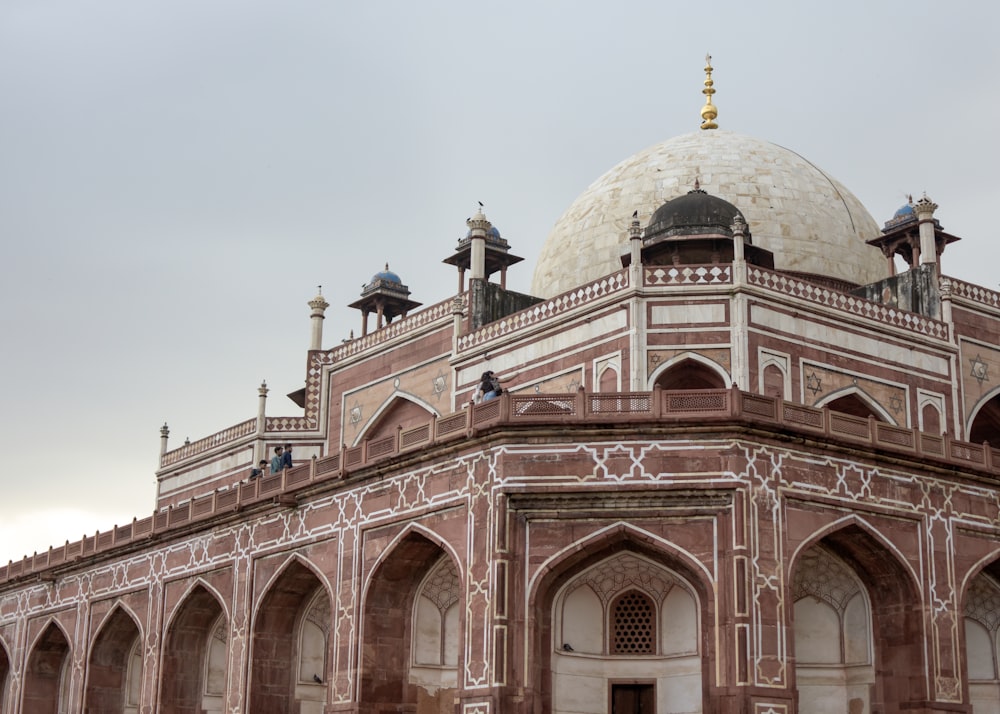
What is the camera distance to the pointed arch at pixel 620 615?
21.3 m

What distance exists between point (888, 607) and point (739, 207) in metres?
10.6

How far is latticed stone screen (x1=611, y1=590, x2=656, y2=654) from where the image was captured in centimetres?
2241

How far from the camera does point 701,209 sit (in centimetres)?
2798

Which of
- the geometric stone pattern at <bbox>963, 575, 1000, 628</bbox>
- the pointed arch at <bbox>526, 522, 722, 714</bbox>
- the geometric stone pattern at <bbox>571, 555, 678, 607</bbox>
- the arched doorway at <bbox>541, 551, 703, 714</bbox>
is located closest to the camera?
the pointed arch at <bbox>526, 522, 722, 714</bbox>

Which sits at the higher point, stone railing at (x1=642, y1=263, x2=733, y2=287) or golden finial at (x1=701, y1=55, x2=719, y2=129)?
golden finial at (x1=701, y1=55, x2=719, y2=129)

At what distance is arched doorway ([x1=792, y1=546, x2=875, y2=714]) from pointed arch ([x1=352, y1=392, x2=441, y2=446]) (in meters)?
9.33

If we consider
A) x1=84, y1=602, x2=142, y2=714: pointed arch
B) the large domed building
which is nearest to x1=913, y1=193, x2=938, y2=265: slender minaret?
the large domed building

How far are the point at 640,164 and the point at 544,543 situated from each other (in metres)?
13.2

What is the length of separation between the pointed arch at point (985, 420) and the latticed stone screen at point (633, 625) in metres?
8.33

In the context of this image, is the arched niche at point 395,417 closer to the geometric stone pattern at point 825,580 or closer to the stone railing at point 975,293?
the geometric stone pattern at point 825,580

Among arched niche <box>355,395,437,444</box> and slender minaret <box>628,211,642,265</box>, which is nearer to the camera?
slender minaret <box>628,211,642,265</box>

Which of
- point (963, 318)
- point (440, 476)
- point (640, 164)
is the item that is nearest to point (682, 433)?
point (440, 476)

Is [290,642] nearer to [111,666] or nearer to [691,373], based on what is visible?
[111,666]

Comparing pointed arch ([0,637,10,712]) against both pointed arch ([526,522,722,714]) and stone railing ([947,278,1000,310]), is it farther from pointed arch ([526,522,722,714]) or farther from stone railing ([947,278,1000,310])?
stone railing ([947,278,1000,310])
